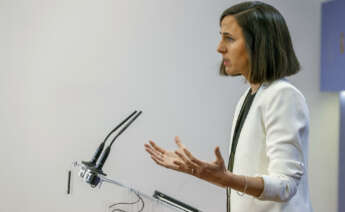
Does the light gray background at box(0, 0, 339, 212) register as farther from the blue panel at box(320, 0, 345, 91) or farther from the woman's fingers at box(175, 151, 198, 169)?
the woman's fingers at box(175, 151, 198, 169)

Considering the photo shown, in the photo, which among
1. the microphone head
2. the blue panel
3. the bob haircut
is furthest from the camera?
the blue panel

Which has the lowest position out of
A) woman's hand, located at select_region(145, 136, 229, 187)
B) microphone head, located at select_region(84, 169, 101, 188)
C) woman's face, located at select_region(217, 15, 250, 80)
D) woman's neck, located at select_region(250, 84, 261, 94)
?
microphone head, located at select_region(84, 169, 101, 188)

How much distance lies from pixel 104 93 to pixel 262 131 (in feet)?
4.51

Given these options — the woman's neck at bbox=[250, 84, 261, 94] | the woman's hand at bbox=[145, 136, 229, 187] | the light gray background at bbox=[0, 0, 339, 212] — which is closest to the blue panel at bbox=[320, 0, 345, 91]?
the light gray background at bbox=[0, 0, 339, 212]

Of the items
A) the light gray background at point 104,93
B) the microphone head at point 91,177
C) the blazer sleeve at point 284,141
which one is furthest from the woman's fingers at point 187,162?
the light gray background at point 104,93

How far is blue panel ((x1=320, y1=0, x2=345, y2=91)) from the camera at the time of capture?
2.79 meters

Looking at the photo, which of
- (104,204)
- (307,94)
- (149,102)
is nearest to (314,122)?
(307,94)

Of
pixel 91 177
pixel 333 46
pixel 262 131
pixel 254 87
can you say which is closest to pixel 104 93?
pixel 91 177

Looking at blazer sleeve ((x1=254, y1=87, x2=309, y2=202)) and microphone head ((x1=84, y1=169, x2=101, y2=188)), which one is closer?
blazer sleeve ((x1=254, y1=87, x2=309, y2=202))

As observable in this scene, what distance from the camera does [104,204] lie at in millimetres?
2215

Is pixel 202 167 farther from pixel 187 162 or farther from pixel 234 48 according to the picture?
pixel 234 48

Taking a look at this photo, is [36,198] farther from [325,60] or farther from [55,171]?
[325,60]

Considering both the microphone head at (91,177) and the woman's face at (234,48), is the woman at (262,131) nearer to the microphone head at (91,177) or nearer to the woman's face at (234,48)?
the woman's face at (234,48)

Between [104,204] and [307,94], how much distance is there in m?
1.73
